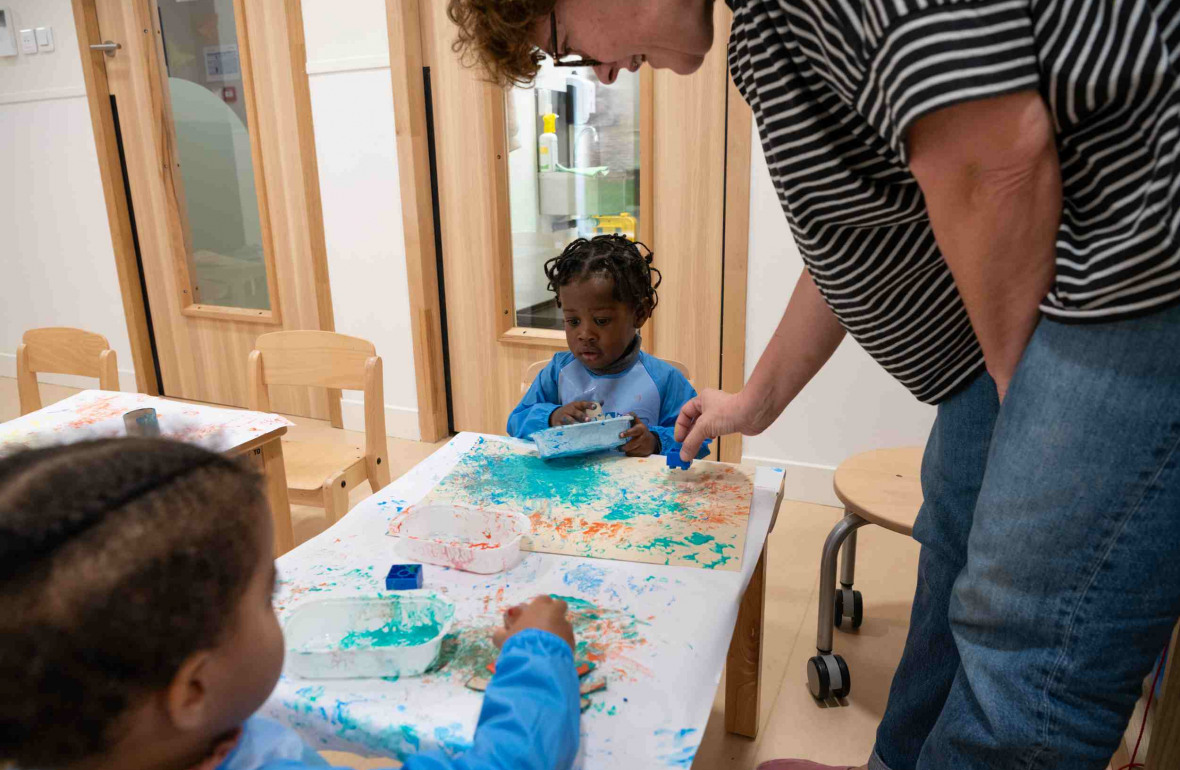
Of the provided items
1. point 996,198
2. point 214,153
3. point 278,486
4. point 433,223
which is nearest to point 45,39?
point 214,153

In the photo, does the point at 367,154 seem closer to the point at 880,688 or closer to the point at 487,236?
the point at 487,236

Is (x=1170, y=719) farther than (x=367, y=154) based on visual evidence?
No

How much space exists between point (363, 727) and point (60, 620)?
34 cm

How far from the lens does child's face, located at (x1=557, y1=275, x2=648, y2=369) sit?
178cm

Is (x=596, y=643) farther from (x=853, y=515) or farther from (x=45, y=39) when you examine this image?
(x=45, y=39)

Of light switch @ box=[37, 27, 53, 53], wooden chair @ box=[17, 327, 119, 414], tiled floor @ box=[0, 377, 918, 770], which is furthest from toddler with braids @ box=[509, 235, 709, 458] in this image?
light switch @ box=[37, 27, 53, 53]

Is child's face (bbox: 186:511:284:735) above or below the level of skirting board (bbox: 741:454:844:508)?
above

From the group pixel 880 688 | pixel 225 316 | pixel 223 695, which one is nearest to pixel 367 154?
pixel 225 316

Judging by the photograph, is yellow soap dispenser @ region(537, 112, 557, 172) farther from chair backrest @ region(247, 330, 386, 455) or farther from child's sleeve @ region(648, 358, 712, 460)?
child's sleeve @ region(648, 358, 712, 460)

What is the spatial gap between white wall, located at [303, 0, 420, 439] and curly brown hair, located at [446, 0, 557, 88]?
7.41 ft

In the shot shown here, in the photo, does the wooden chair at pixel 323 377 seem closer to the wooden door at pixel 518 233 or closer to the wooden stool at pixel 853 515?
the wooden door at pixel 518 233

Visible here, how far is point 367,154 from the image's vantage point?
3.18 meters

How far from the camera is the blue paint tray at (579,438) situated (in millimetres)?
1411

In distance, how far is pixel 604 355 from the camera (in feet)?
6.02
